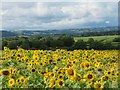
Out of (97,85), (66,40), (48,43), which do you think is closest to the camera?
(97,85)

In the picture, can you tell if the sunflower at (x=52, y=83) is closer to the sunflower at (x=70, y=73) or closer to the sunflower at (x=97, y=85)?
the sunflower at (x=70, y=73)

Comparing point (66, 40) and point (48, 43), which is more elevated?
point (66, 40)

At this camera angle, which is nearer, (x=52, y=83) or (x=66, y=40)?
(x=52, y=83)

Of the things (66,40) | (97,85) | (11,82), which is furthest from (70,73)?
(66,40)

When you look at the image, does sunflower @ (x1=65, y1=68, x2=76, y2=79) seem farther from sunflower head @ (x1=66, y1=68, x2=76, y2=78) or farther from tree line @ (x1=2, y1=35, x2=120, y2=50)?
tree line @ (x1=2, y1=35, x2=120, y2=50)

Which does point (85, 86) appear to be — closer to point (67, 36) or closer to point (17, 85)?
point (17, 85)

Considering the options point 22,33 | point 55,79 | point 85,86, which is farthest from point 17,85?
point 22,33

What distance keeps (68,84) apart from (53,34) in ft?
42.1

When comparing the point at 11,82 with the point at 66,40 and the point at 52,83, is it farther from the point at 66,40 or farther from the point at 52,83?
the point at 66,40

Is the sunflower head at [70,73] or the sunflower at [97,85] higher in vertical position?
the sunflower head at [70,73]

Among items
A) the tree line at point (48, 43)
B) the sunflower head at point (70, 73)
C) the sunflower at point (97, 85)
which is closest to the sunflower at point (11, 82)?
the sunflower head at point (70, 73)

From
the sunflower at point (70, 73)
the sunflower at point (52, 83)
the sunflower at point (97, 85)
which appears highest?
the sunflower at point (70, 73)

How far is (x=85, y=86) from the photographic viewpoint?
19.7 feet

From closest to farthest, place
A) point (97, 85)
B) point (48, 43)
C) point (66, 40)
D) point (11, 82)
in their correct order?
point (97, 85) < point (11, 82) < point (66, 40) < point (48, 43)
